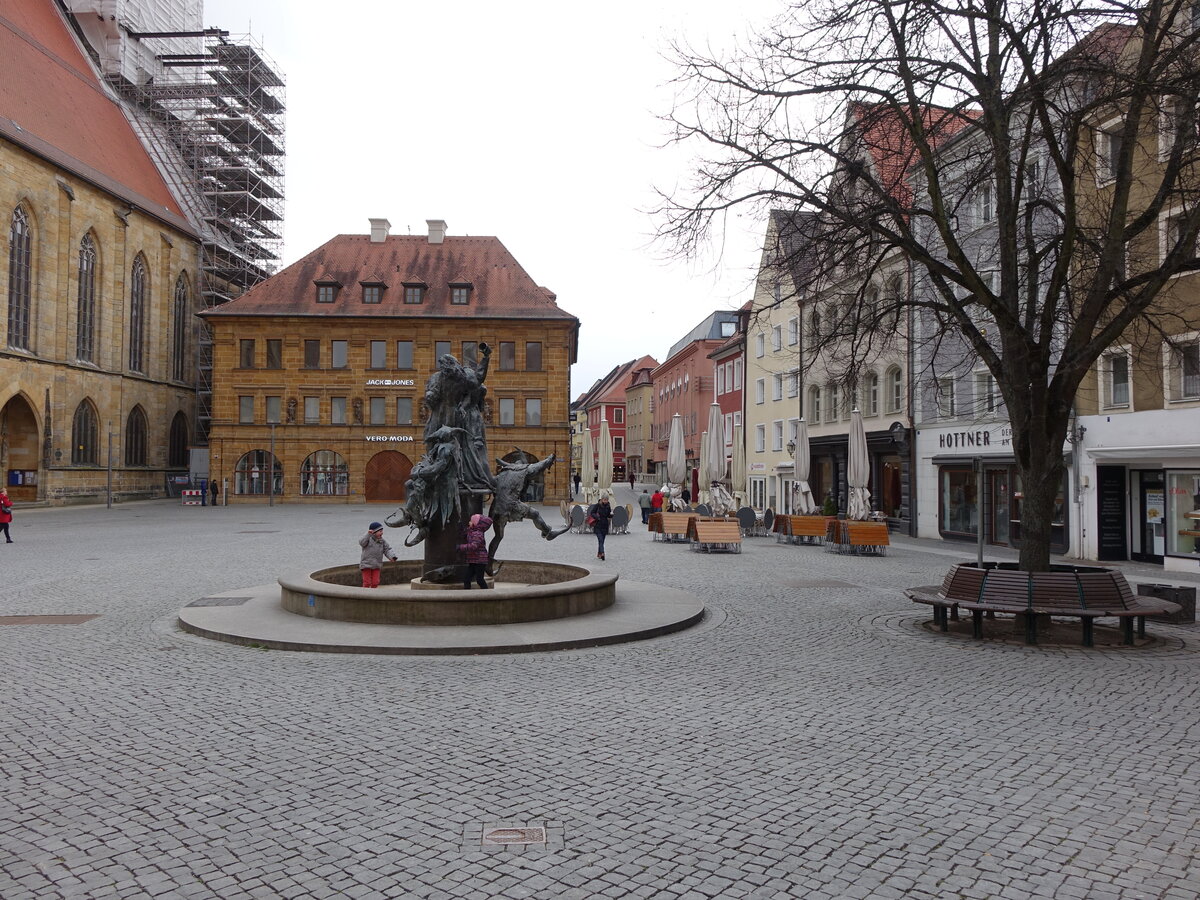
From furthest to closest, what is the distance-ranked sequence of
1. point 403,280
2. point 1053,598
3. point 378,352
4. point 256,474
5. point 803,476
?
point 403,280 < point 378,352 < point 256,474 < point 803,476 < point 1053,598

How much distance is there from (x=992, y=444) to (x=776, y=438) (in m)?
16.9

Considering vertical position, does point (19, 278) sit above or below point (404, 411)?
above

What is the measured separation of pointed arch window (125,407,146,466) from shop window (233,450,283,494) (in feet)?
20.3

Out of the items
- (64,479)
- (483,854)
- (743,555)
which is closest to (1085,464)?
(743,555)

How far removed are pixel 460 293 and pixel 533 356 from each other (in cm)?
605

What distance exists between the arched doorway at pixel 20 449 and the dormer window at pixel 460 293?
2295 centimetres

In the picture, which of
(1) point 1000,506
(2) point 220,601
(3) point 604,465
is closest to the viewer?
(2) point 220,601

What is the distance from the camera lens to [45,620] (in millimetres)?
11266

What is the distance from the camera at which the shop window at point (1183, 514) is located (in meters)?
19.4

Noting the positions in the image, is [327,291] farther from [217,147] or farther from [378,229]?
[217,147]

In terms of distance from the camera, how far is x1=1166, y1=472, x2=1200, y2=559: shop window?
63.8ft

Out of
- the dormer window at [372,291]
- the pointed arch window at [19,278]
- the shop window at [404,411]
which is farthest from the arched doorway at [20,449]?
the dormer window at [372,291]

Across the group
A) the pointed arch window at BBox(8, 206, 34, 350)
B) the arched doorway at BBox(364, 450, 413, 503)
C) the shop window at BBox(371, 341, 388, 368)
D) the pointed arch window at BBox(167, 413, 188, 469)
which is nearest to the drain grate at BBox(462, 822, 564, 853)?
the pointed arch window at BBox(8, 206, 34, 350)

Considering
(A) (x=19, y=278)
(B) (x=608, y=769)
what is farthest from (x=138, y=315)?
(B) (x=608, y=769)
